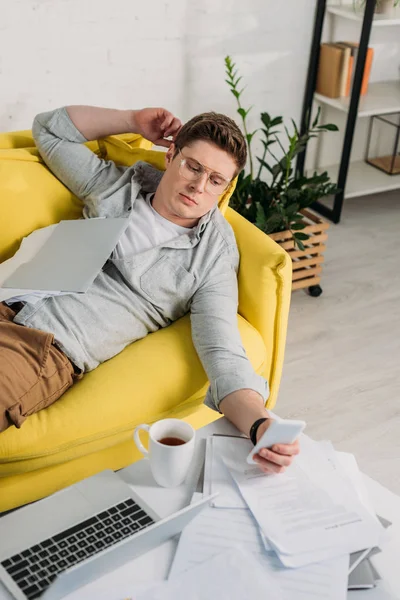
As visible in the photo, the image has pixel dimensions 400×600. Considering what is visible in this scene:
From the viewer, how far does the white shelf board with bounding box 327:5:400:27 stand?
2998mm

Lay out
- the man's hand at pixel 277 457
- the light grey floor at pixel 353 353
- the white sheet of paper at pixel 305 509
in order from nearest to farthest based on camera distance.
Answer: the white sheet of paper at pixel 305 509 < the man's hand at pixel 277 457 < the light grey floor at pixel 353 353

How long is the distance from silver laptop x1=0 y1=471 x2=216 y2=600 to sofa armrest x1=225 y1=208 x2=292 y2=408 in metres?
0.67

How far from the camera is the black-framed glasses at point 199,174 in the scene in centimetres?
175

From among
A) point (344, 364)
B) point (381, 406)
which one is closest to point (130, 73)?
point (344, 364)

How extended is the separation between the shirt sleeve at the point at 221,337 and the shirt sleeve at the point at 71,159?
0.42 meters

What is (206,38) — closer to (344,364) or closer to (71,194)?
(71,194)

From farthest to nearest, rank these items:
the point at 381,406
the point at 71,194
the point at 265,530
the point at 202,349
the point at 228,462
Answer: the point at 381,406, the point at 71,194, the point at 202,349, the point at 228,462, the point at 265,530

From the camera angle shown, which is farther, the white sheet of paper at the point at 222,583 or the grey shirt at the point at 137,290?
the grey shirt at the point at 137,290

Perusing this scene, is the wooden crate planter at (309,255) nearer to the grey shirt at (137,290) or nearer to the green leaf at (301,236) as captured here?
the green leaf at (301,236)

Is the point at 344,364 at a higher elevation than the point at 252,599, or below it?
below

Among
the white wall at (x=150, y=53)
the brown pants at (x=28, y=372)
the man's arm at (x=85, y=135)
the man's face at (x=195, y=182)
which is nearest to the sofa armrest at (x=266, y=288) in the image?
the man's face at (x=195, y=182)

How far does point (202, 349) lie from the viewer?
164 centimetres

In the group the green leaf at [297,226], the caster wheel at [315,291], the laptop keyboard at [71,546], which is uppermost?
the green leaf at [297,226]

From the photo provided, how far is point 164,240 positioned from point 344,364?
3.09ft
